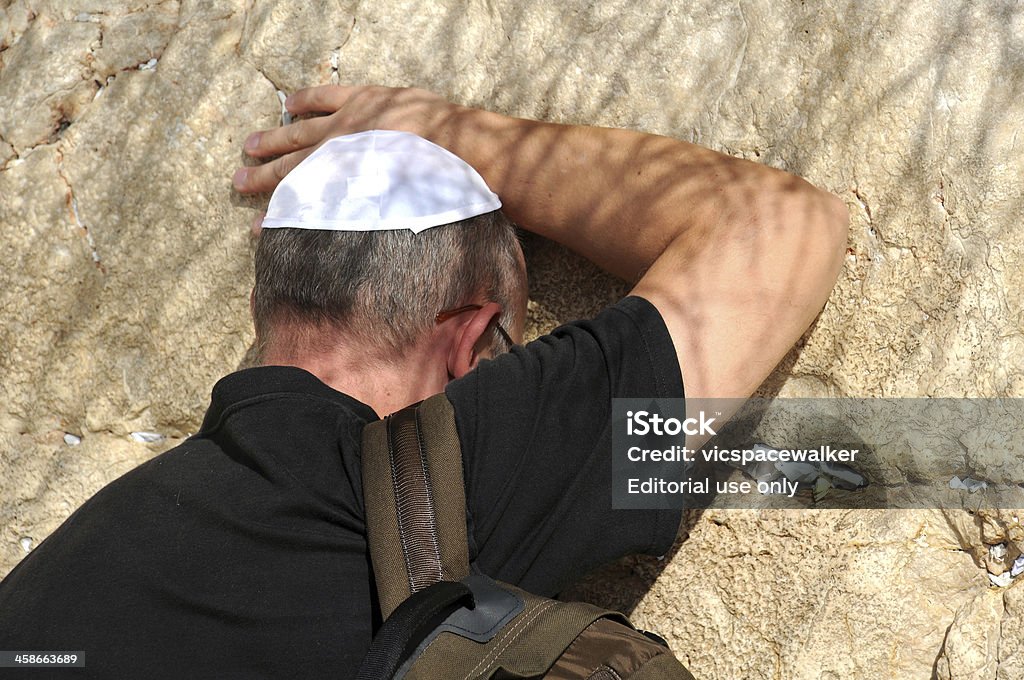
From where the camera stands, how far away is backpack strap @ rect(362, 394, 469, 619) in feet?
4.49

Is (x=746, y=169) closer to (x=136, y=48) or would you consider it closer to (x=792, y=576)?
(x=792, y=576)

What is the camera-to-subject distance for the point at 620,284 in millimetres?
2041

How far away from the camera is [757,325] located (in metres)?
1.70

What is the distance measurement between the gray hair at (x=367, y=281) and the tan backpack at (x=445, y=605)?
0.78 ft

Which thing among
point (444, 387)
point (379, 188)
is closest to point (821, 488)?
point (444, 387)

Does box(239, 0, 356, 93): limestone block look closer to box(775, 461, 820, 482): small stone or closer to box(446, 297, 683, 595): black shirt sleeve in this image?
box(446, 297, 683, 595): black shirt sleeve

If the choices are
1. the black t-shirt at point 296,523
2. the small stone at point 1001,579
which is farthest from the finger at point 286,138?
the small stone at point 1001,579

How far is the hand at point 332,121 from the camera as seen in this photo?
206 centimetres

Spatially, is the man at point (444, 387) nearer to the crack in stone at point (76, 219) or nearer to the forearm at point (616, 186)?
the forearm at point (616, 186)

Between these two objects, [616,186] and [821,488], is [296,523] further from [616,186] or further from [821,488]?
[821,488]

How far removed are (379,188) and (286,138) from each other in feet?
1.72

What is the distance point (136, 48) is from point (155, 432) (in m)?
0.94

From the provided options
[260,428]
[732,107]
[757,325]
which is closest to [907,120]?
[732,107]

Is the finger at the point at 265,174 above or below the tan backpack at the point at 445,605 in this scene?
above
